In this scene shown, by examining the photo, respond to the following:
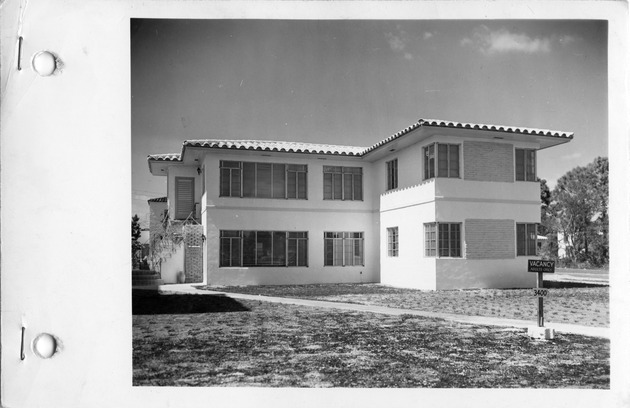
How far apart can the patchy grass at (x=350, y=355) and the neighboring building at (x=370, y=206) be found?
58.1 inches

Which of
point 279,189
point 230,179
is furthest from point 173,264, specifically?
→ point 279,189

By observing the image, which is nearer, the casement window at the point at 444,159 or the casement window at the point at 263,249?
the casement window at the point at 263,249

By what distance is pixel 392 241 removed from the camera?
9.90 meters

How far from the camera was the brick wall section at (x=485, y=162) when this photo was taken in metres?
11.0

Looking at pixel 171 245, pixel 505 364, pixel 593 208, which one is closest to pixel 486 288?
pixel 593 208

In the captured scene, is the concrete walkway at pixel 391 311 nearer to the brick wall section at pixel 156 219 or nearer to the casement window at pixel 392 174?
the brick wall section at pixel 156 219

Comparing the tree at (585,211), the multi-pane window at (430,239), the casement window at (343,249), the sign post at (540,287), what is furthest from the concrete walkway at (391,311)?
the multi-pane window at (430,239)

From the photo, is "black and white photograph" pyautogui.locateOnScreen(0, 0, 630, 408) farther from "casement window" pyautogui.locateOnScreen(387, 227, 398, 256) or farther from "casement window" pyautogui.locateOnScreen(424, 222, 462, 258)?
"casement window" pyautogui.locateOnScreen(424, 222, 462, 258)

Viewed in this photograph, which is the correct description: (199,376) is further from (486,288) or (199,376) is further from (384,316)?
(486,288)

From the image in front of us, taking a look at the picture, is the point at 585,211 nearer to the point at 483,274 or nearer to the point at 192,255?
the point at 483,274

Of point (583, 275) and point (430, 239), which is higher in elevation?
point (430, 239)

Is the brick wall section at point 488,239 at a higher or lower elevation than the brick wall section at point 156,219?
lower

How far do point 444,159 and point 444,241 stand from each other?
167 cm
